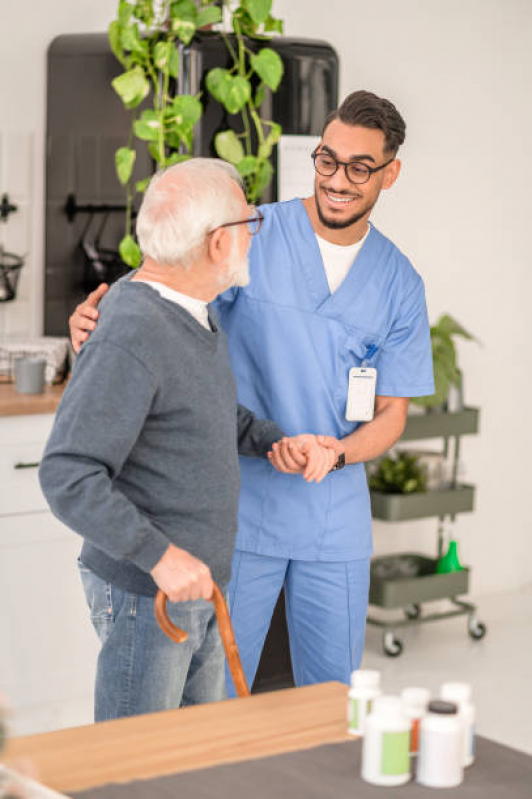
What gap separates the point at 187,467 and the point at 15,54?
217 centimetres

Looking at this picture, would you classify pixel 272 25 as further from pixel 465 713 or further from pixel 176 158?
pixel 465 713

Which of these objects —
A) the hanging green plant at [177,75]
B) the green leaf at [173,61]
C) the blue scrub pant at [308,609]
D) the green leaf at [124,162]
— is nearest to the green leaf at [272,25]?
the hanging green plant at [177,75]

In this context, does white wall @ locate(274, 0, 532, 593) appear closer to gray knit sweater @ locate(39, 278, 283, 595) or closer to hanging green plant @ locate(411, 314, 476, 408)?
hanging green plant @ locate(411, 314, 476, 408)

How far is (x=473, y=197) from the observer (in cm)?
453

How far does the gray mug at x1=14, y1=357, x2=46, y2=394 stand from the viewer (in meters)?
3.22

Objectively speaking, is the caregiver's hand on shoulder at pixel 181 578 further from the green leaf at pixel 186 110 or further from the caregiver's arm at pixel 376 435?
the green leaf at pixel 186 110

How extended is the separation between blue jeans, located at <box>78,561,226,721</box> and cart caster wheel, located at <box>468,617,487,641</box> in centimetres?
254

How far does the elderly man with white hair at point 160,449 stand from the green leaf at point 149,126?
1.43 meters

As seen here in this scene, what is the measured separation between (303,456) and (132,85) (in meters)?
1.51

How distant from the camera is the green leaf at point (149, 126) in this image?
3184 millimetres

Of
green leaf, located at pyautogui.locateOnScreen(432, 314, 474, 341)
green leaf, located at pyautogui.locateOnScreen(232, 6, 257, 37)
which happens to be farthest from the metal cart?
green leaf, located at pyautogui.locateOnScreen(232, 6, 257, 37)

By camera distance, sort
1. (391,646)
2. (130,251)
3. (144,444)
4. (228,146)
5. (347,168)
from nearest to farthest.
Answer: (144,444) < (347,168) < (228,146) < (130,251) < (391,646)

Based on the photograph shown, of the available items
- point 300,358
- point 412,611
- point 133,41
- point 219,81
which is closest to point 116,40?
point 133,41

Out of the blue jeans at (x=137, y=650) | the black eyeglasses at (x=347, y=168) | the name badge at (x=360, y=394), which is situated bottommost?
the blue jeans at (x=137, y=650)
